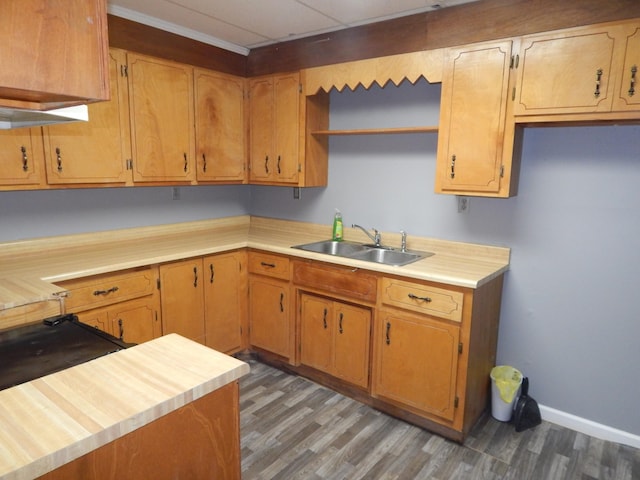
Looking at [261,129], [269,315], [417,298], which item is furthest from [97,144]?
[417,298]

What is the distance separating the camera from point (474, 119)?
2.29 m

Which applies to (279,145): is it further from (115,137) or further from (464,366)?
(464,366)

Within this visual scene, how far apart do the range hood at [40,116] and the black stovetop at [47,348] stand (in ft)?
2.25

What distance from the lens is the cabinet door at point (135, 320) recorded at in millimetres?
2471

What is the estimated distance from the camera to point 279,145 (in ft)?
10.6

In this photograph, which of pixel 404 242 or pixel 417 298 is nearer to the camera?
pixel 417 298

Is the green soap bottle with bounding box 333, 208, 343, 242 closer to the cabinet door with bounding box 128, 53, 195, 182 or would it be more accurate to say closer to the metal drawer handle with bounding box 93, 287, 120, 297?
the cabinet door with bounding box 128, 53, 195, 182

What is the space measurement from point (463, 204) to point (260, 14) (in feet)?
5.79

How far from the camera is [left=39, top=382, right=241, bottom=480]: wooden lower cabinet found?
34.5 inches

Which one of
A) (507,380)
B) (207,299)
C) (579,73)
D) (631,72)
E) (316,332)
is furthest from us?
(207,299)

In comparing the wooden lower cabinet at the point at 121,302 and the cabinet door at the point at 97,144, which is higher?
the cabinet door at the point at 97,144

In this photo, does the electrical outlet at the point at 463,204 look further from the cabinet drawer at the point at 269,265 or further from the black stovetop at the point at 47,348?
the black stovetop at the point at 47,348

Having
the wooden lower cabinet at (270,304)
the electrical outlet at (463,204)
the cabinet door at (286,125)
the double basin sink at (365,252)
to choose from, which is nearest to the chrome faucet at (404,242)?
the double basin sink at (365,252)

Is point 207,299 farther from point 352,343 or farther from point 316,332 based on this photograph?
point 352,343
